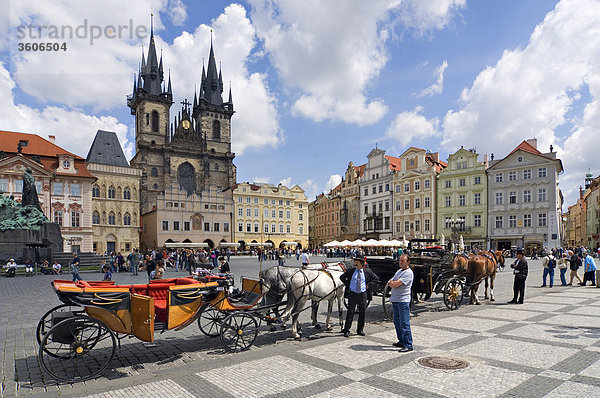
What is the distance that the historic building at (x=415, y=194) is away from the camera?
54.8 m

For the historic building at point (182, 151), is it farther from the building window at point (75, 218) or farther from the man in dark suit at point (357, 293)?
the man in dark suit at point (357, 293)

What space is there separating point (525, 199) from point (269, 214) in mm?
38744

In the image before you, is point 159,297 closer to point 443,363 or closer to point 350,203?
point 443,363

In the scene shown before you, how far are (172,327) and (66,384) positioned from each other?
147 centimetres

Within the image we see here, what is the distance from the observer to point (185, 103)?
8088 centimetres

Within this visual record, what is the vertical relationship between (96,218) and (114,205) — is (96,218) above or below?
below

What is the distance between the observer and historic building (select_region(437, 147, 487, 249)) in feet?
165

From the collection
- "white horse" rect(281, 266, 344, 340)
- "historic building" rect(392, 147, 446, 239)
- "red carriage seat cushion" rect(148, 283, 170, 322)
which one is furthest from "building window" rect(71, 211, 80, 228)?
"red carriage seat cushion" rect(148, 283, 170, 322)

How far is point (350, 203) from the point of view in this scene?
68500 mm

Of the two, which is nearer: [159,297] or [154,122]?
[159,297]

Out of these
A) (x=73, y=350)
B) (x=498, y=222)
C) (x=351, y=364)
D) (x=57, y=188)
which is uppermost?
(x=57, y=188)

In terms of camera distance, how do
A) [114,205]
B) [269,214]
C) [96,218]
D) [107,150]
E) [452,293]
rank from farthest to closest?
[269,214] < [107,150] < [114,205] < [96,218] < [452,293]

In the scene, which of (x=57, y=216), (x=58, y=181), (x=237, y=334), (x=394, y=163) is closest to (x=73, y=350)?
(x=237, y=334)

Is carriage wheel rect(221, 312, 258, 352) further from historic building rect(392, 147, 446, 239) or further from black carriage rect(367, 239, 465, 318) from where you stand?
historic building rect(392, 147, 446, 239)
